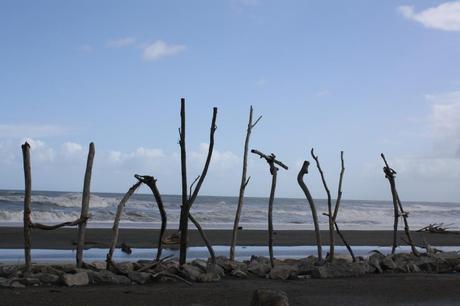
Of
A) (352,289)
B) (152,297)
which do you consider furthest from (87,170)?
(352,289)

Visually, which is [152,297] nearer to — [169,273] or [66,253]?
[169,273]

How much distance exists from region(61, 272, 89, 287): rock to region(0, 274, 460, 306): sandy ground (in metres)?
0.24

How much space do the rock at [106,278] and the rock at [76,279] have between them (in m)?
0.15

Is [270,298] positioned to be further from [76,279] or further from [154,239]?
[154,239]

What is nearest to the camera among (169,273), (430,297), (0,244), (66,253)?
(430,297)

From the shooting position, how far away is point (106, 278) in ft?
37.2

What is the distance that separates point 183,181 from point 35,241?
1263 cm

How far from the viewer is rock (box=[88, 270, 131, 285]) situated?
11.2 meters

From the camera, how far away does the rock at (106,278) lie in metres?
11.2

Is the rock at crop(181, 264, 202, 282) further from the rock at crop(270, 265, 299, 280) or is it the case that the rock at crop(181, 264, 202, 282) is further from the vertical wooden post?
the rock at crop(270, 265, 299, 280)

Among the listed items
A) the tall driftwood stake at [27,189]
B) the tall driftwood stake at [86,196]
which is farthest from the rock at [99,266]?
the tall driftwood stake at [27,189]

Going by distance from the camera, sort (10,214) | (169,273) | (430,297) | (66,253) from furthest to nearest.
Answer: (10,214), (66,253), (169,273), (430,297)

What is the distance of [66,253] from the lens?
19.5 metres

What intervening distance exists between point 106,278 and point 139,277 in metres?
0.61
